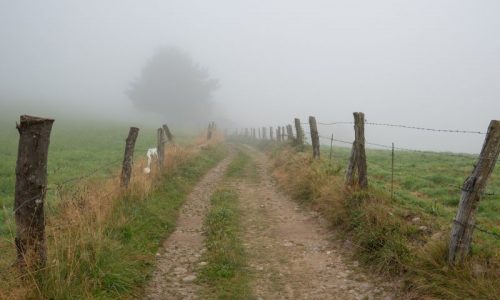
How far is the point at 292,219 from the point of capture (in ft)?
33.6

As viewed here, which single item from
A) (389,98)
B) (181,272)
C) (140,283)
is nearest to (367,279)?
(181,272)

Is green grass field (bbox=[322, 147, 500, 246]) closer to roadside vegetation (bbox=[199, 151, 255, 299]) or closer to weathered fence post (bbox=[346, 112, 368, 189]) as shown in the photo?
weathered fence post (bbox=[346, 112, 368, 189])

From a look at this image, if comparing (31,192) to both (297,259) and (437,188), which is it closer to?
(297,259)

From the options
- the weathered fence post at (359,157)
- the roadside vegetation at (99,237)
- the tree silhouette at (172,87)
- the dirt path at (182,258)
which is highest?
the tree silhouette at (172,87)

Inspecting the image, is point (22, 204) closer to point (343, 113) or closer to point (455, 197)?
point (455, 197)

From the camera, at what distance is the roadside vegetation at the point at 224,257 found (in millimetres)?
6098

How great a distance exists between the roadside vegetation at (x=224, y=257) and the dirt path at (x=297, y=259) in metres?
0.20

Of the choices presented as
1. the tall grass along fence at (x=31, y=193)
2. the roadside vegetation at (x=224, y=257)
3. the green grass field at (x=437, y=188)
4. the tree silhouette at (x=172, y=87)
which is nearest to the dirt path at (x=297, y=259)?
the roadside vegetation at (x=224, y=257)

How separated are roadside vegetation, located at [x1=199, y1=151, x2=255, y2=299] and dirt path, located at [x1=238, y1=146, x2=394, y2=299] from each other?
0.20 metres

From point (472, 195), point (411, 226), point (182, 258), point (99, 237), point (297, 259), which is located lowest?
point (182, 258)

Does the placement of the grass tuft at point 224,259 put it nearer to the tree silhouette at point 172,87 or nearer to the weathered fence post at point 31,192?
the weathered fence post at point 31,192

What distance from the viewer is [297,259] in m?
7.54

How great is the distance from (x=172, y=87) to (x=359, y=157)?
5110 cm

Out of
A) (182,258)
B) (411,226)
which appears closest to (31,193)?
(182,258)
